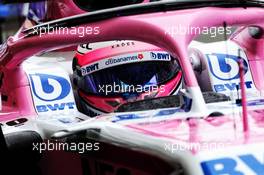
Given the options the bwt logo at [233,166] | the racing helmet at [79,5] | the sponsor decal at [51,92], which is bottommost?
the bwt logo at [233,166]

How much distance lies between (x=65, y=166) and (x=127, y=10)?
61cm

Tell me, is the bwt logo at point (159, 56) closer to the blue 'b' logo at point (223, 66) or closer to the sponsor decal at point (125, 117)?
the blue 'b' logo at point (223, 66)

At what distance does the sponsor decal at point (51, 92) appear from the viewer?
9.27ft

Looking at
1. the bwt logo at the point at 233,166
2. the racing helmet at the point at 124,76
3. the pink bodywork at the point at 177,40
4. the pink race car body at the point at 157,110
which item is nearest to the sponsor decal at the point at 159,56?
the racing helmet at the point at 124,76

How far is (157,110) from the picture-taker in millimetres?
2156

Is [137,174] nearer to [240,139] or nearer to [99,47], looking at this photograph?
[240,139]

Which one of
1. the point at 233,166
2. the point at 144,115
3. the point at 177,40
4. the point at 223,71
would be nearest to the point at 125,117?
the point at 144,115

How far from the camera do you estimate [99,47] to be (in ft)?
9.73

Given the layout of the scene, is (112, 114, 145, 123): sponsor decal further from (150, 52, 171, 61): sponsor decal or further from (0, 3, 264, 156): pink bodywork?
(150, 52, 171, 61): sponsor decal

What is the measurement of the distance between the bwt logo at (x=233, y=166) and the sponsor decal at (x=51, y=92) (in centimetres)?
125

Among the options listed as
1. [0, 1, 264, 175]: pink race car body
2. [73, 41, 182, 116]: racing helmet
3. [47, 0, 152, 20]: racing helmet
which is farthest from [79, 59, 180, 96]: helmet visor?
[47, 0, 152, 20]: racing helmet

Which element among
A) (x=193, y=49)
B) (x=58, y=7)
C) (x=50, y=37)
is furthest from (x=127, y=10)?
(x=58, y=7)

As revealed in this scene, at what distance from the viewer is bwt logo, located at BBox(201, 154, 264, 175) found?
1.66 meters

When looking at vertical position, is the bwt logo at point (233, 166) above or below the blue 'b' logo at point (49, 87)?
below
